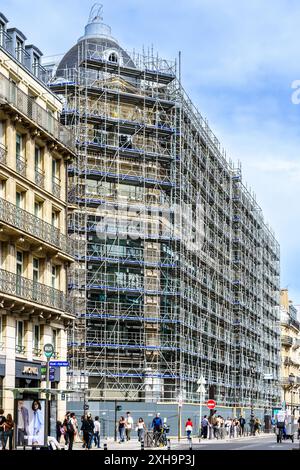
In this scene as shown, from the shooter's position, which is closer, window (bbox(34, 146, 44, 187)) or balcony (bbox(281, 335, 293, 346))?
window (bbox(34, 146, 44, 187))

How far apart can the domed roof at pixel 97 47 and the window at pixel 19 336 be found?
100ft

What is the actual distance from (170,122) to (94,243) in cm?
1123

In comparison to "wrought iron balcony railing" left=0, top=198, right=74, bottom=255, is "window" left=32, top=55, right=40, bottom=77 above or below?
above

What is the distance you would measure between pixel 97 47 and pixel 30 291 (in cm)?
3361

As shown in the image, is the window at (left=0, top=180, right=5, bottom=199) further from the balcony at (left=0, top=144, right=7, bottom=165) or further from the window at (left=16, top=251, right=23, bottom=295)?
the window at (left=16, top=251, right=23, bottom=295)

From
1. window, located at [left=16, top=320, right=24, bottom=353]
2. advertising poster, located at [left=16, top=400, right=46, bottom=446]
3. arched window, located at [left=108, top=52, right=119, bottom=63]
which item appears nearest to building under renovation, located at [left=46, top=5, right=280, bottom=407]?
arched window, located at [left=108, top=52, right=119, bottom=63]

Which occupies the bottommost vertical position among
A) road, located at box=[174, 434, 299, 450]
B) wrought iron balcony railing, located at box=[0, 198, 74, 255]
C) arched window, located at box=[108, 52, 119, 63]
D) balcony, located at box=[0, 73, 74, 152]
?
Answer: road, located at box=[174, 434, 299, 450]

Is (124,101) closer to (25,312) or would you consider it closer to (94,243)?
(94,243)

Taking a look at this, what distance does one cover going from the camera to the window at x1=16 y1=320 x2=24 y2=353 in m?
36.1

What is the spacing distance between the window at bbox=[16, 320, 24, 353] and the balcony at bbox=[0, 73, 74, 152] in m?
9.18

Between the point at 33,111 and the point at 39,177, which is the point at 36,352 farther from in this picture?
the point at 33,111

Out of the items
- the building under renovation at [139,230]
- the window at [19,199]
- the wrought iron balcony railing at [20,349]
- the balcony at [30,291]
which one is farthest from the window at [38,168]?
the building under renovation at [139,230]

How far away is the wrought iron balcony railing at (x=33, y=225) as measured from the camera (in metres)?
35.2

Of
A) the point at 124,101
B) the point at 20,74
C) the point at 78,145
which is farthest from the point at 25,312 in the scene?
the point at 124,101
